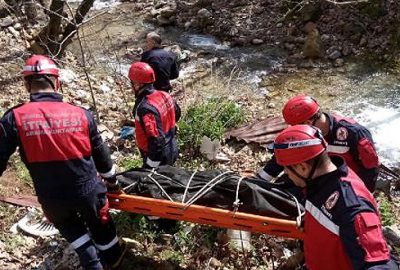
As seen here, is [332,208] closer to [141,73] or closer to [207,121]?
[141,73]

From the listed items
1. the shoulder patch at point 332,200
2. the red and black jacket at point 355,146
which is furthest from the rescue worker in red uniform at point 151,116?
the shoulder patch at point 332,200

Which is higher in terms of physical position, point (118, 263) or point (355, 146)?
point (355, 146)

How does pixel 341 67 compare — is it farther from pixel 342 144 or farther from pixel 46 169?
pixel 46 169

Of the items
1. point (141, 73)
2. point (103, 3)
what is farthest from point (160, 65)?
point (103, 3)

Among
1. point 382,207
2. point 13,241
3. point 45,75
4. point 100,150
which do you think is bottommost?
point 382,207

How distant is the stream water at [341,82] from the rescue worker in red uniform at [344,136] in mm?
2562

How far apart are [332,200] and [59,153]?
70.8 inches

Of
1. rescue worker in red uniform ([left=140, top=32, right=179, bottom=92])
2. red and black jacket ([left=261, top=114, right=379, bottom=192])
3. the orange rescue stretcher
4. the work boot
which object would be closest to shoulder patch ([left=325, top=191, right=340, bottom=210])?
the orange rescue stretcher

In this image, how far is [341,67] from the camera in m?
8.20

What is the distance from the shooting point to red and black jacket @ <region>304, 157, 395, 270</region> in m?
2.20

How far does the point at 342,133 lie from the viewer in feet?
11.8

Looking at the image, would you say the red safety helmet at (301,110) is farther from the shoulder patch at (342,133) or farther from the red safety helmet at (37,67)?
the red safety helmet at (37,67)

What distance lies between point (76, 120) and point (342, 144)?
189 cm

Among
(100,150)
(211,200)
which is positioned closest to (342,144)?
(211,200)
